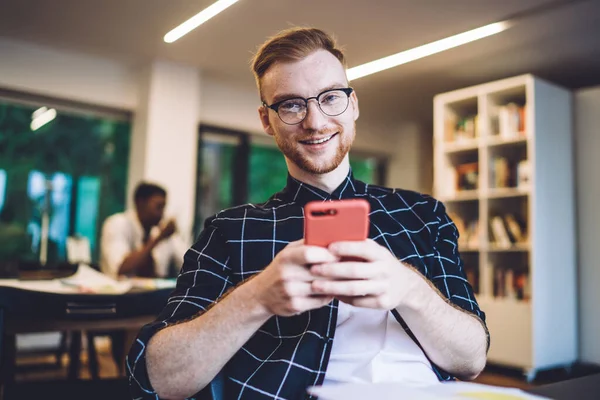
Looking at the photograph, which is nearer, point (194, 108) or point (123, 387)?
point (123, 387)

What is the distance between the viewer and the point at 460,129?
193 inches

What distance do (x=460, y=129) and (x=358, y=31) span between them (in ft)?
4.66

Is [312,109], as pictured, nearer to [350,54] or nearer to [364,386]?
[364,386]

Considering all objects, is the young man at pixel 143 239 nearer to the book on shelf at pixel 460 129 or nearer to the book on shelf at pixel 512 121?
the book on shelf at pixel 460 129

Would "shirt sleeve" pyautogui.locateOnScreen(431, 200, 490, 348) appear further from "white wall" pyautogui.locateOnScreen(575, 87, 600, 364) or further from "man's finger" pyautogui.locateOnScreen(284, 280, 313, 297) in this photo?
"white wall" pyautogui.locateOnScreen(575, 87, 600, 364)

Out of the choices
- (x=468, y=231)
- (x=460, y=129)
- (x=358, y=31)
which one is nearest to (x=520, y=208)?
(x=468, y=231)

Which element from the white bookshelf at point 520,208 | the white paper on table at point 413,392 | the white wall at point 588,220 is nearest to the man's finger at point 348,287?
the white paper on table at point 413,392

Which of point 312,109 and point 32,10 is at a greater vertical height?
point 32,10

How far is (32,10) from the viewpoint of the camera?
13.3 ft

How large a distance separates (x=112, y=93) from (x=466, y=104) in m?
3.49

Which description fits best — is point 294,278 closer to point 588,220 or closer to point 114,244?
point 114,244

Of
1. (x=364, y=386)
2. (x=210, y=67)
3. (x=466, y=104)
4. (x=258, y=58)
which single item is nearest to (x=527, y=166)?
(x=466, y=104)

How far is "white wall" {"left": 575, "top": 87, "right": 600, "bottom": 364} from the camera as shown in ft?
14.8

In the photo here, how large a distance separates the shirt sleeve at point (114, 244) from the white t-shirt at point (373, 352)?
9.78 ft
